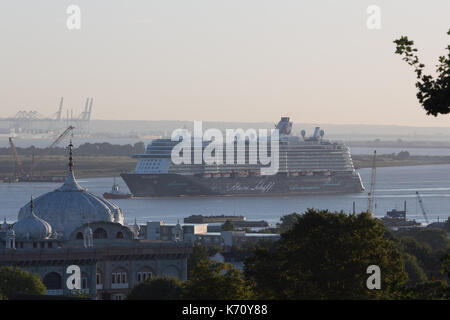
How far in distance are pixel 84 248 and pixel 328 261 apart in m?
21.8

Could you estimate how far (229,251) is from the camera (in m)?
98.1

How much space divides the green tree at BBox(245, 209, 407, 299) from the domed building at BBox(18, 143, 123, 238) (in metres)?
19.2

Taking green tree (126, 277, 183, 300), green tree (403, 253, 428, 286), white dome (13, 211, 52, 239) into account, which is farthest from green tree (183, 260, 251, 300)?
green tree (403, 253, 428, 286)

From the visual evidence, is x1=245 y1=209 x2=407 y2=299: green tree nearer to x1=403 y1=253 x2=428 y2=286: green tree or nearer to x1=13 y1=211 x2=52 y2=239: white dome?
x1=13 y1=211 x2=52 y2=239: white dome

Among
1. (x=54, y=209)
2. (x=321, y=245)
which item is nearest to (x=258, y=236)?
(x=54, y=209)

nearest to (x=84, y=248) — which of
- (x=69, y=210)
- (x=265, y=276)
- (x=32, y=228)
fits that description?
(x=32, y=228)

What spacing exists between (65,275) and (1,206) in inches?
4194

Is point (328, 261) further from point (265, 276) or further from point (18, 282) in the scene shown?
point (18, 282)

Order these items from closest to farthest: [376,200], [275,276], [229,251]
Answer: [275,276], [229,251], [376,200]

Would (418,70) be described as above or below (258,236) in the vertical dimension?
above

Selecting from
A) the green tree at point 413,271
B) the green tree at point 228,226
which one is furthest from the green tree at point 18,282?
the green tree at point 228,226

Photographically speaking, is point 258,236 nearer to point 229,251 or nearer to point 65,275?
point 229,251
